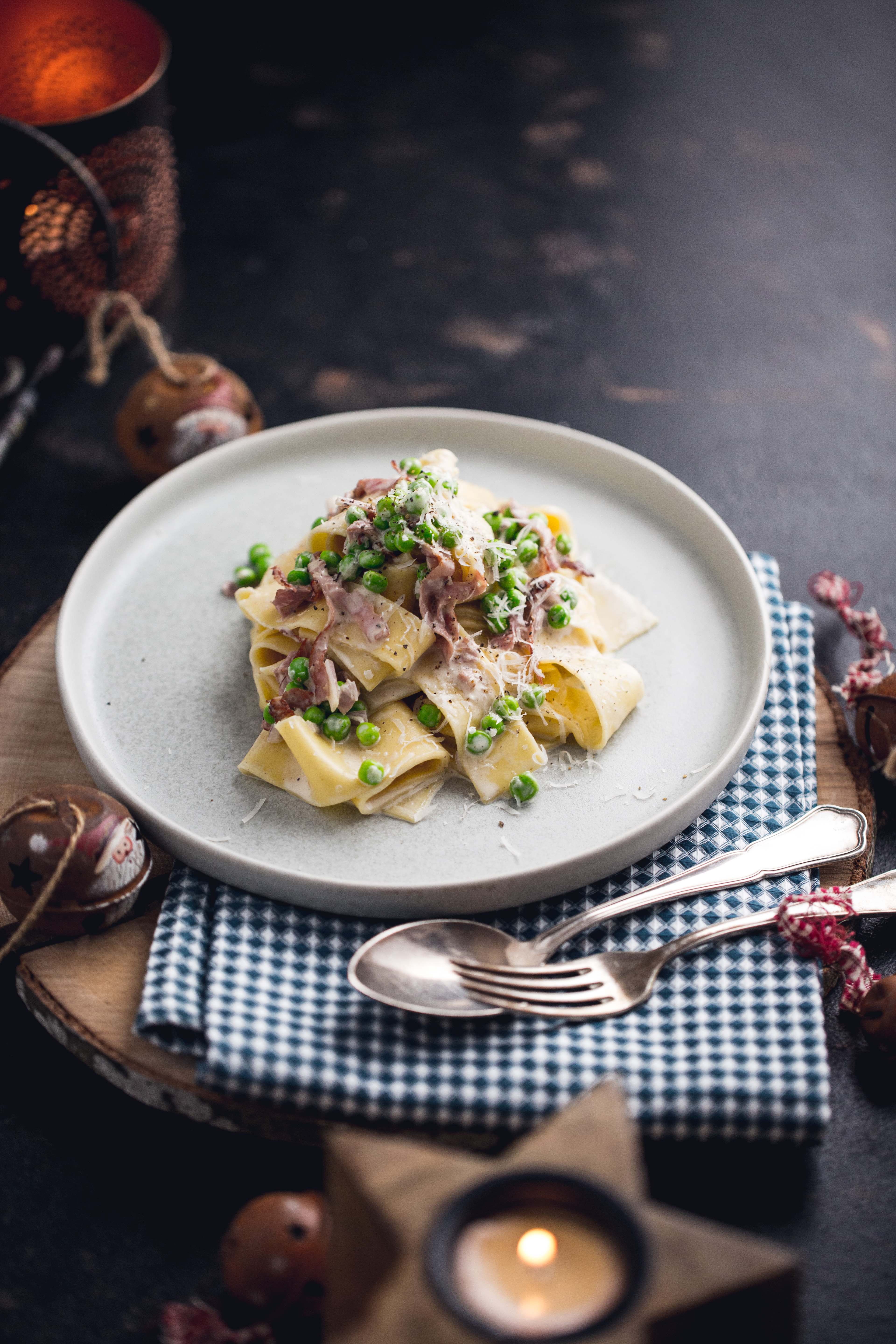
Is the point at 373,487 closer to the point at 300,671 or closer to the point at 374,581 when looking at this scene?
the point at 374,581

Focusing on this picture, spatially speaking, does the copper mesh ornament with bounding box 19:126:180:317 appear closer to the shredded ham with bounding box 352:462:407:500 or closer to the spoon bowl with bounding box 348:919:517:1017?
the shredded ham with bounding box 352:462:407:500

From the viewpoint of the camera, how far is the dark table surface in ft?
11.3

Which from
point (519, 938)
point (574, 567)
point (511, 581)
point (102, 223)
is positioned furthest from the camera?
point (102, 223)

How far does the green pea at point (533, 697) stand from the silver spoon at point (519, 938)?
791 millimetres

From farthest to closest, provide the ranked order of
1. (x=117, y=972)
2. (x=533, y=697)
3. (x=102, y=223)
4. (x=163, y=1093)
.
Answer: (x=102, y=223)
(x=533, y=697)
(x=117, y=972)
(x=163, y=1093)

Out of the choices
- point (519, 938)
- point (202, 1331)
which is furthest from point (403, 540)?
point (202, 1331)

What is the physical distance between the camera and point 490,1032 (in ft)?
11.6

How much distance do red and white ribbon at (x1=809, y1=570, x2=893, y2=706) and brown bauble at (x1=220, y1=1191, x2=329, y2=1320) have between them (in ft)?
9.21

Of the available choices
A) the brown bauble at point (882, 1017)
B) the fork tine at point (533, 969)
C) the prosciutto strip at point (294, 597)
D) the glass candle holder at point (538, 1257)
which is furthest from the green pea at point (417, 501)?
the glass candle holder at point (538, 1257)

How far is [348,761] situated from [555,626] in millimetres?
1016

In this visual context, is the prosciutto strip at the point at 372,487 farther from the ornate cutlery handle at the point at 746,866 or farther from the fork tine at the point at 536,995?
the fork tine at the point at 536,995

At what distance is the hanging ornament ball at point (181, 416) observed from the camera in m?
5.58

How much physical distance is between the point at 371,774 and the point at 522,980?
2.89 feet

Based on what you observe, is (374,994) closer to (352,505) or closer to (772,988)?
(772,988)
